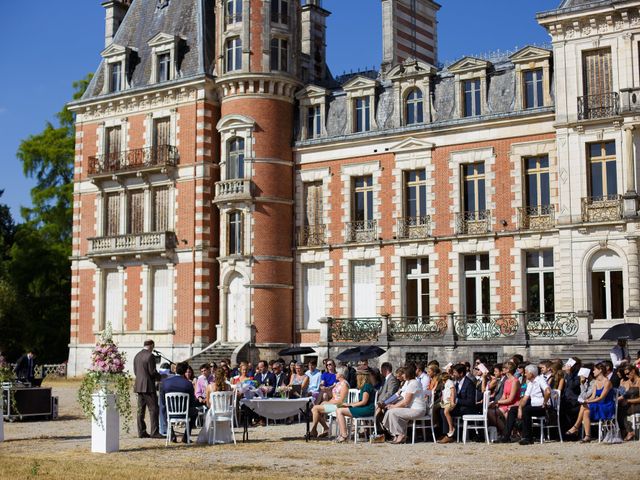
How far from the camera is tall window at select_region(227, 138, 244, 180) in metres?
33.6

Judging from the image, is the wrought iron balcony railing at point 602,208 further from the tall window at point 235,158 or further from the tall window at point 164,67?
the tall window at point 164,67

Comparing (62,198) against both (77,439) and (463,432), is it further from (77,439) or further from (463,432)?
(463,432)

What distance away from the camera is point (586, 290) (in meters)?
27.0

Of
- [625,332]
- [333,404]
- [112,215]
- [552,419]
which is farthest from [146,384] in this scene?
[112,215]

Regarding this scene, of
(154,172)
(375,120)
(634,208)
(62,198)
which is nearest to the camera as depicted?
(634,208)

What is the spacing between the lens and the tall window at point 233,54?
33719 millimetres

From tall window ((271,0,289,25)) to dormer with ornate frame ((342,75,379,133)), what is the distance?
11.1ft

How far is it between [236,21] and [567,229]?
14106mm

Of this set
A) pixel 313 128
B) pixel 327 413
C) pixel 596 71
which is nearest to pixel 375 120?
pixel 313 128

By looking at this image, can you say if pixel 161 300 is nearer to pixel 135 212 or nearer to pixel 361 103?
pixel 135 212

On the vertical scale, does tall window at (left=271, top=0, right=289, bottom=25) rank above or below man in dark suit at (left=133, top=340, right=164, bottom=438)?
above

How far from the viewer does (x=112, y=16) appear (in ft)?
131

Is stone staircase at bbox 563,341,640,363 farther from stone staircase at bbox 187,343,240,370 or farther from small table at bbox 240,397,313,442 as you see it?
stone staircase at bbox 187,343,240,370

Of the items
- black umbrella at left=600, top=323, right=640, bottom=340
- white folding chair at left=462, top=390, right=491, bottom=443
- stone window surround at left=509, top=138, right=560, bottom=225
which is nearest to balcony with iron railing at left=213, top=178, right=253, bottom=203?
stone window surround at left=509, top=138, right=560, bottom=225
